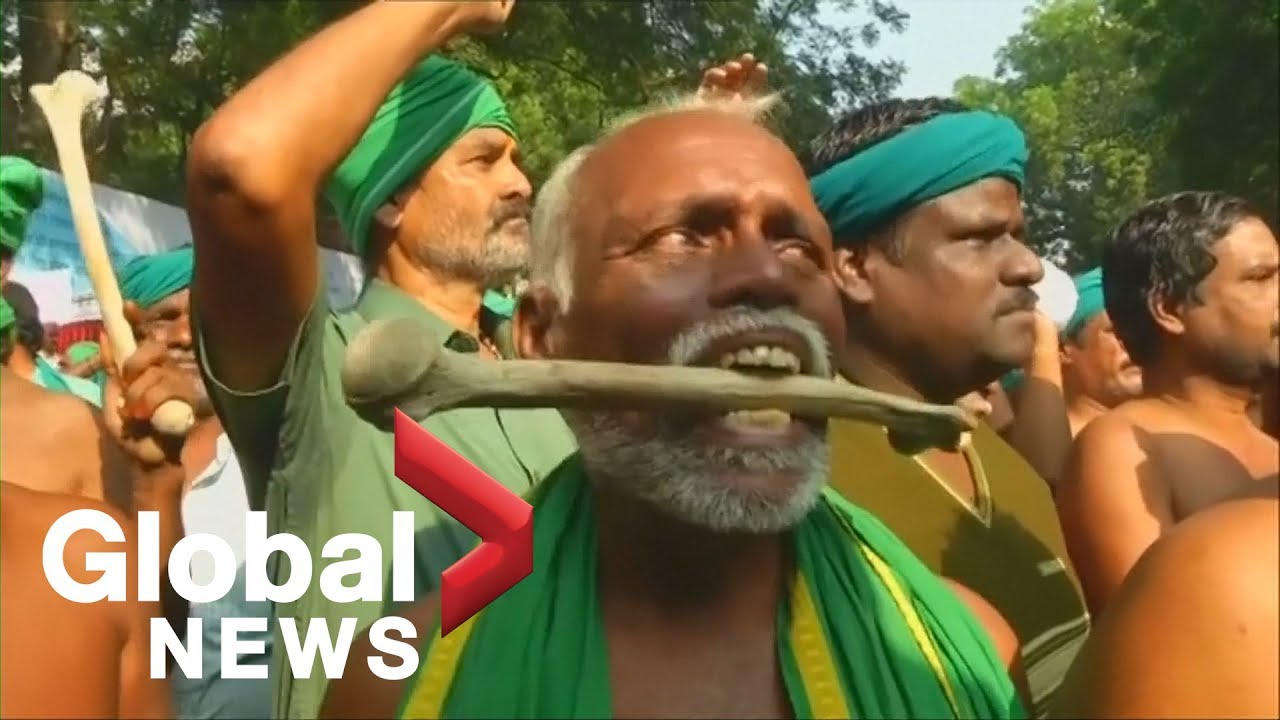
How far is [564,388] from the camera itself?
173 centimetres

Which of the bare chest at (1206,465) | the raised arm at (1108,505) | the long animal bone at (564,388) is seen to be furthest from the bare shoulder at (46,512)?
the bare chest at (1206,465)

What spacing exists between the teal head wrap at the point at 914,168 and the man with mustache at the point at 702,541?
0.55 metres

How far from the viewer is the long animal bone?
68.4 inches

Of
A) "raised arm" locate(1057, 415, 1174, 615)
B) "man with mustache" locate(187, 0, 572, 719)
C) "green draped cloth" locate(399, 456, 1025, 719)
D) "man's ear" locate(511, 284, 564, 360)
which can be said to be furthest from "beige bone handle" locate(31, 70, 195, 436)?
"raised arm" locate(1057, 415, 1174, 615)

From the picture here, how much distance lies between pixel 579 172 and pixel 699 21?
12389mm

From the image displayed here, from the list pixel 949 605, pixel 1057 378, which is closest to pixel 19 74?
pixel 1057 378

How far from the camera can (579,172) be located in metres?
2.10

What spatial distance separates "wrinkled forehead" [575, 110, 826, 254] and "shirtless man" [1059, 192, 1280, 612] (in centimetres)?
105

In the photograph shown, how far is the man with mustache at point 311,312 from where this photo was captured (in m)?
1.99

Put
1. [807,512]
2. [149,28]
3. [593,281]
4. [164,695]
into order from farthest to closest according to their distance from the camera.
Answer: [149,28] → [164,695] → [593,281] → [807,512]

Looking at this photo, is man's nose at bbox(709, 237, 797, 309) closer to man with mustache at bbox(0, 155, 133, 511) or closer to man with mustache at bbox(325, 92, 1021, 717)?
man with mustache at bbox(325, 92, 1021, 717)

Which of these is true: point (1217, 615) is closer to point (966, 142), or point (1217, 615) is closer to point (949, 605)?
point (949, 605)

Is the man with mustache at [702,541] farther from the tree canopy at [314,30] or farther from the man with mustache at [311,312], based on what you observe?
the tree canopy at [314,30]

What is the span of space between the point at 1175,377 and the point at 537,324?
1587 millimetres
